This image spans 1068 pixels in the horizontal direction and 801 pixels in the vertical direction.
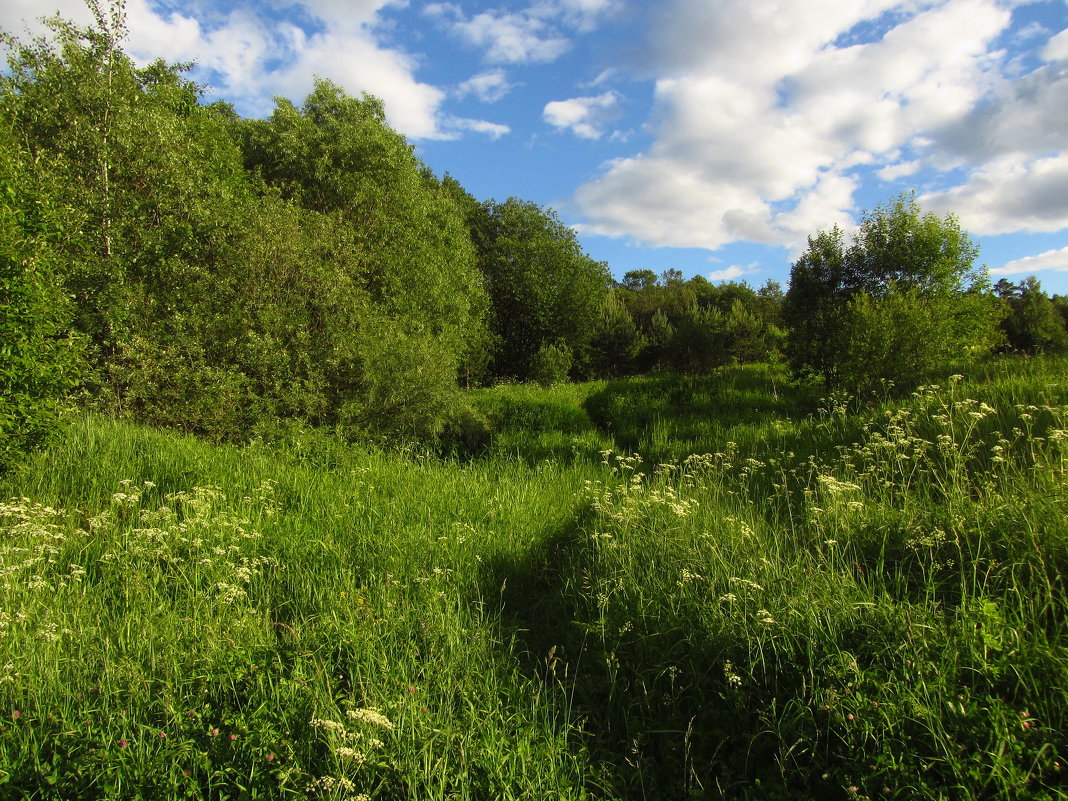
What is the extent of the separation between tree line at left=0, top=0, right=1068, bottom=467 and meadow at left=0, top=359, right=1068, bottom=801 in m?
3.11

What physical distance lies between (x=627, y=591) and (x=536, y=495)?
338 cm

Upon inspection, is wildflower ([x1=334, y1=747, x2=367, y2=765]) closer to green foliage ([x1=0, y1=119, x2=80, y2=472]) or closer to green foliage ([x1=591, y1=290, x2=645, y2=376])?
green foliage ([x1=0, y1=119, x2=80, y2=472])

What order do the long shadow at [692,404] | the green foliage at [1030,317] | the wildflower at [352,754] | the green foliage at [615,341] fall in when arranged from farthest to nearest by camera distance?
the green foliage at [1030,317] → the green foliage at [615,341] → the long shadow at [692,404] → the wildflower at [352,754]

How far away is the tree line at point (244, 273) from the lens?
7.87 meters

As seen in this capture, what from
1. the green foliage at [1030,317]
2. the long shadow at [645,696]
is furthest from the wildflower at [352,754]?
the green foliage at [1030,317]

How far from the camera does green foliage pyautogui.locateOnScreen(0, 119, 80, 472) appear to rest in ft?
18.3

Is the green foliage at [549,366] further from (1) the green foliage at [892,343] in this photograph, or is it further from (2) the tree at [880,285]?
(1) the green foliage at [892,343]

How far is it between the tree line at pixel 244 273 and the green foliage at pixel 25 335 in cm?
2

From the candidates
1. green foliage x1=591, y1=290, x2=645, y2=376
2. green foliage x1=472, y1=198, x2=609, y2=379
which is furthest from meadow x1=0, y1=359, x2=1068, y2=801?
green foliage x1=591, y1=290, x2=645, y2=376

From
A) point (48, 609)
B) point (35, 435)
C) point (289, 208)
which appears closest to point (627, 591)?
point (48, 609)

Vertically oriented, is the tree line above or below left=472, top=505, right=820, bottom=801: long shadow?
above

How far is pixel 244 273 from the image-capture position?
452 inches

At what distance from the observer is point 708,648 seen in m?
3.49

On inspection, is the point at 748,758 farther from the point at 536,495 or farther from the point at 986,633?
the point at 536,495
